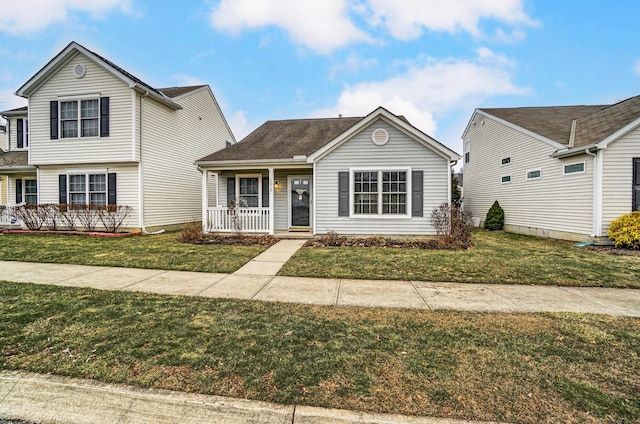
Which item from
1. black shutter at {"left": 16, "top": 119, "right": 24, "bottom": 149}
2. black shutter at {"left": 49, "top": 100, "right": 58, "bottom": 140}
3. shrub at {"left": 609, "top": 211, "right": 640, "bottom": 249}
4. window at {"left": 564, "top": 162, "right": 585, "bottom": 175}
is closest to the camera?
shrub at {"left": 609, "top": 211, "right": 640, "bottom": 249}

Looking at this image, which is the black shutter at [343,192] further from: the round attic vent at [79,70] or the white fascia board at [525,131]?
the round attic vent at [79,70]

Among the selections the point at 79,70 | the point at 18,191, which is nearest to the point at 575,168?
the point at 79,70

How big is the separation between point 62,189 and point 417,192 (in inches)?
603

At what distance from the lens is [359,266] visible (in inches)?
267

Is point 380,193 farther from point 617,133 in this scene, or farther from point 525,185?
point 617,133

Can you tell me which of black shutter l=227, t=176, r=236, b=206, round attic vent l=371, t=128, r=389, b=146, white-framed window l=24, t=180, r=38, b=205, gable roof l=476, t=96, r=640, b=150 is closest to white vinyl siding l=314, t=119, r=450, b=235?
round attic vent l=371, t=128, r=389, b=146

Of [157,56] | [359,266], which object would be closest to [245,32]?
[157,56]

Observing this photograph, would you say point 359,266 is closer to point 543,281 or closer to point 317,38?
point 543,281

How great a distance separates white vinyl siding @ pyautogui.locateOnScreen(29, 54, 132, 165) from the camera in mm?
12180

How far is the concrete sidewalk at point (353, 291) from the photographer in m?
4.41

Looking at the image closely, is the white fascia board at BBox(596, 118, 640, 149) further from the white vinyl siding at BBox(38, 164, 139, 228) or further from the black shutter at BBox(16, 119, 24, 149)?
the black shutter at BBox(16, 119, 24, 149)

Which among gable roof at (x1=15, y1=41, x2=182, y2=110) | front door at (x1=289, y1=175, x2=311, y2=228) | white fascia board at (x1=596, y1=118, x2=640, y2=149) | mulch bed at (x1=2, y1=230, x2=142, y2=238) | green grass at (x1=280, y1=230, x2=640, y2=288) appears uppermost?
gable roof at (x1=15, y1=41, x2=182, y2=110)

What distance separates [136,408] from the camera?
2.21m

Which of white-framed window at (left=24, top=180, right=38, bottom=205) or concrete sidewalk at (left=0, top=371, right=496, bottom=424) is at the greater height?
white-framed window at (left=24, top=180, right=38, bottom=205)
